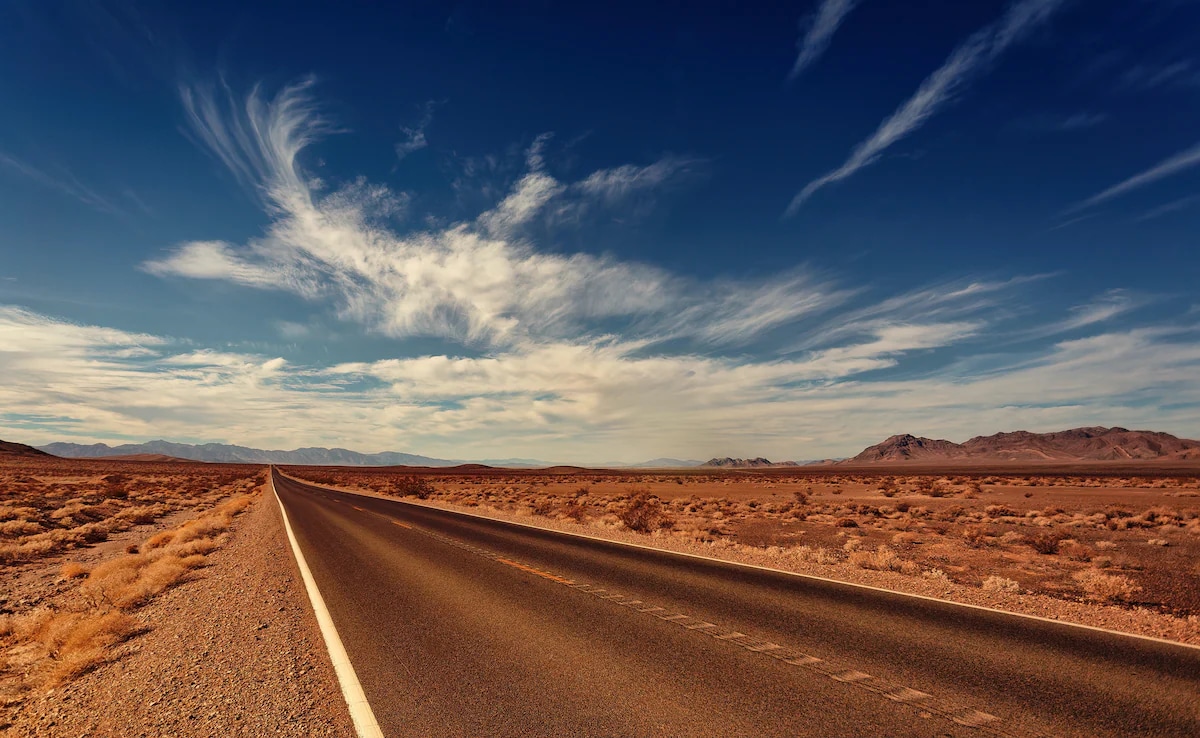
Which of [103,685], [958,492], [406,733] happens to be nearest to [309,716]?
[406,733]

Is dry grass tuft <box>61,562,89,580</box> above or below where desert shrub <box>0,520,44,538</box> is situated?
below

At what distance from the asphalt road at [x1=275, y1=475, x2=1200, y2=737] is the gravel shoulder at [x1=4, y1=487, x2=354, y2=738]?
0.50m

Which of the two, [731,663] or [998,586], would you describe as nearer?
[731,663]

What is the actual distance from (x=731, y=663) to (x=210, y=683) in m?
5.47

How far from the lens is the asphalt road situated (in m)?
4.29

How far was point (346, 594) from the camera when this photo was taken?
9352mm

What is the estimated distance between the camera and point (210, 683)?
5.69 meters

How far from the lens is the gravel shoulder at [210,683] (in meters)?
4.72

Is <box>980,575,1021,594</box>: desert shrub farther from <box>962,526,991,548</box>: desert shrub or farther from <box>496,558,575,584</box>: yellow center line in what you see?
<box>962,526,991,548</box>: desert shrub

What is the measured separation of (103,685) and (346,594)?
364cm

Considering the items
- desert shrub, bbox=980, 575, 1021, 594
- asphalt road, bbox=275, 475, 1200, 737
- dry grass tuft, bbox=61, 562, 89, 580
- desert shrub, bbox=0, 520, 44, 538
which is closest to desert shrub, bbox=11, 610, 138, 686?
asphalt road, bbox=275, 475, 1200, 737

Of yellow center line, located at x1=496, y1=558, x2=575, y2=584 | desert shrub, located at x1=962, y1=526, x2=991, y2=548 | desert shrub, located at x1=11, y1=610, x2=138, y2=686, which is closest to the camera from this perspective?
desert shrub, located at x1=11, y1=610, x2=138, y2=686

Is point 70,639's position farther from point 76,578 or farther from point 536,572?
point 76,578

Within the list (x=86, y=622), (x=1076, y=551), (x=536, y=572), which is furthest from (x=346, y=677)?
(x=1076, y=551)
